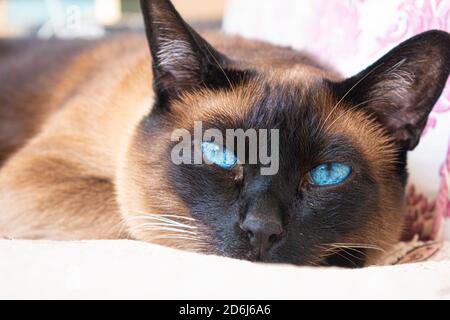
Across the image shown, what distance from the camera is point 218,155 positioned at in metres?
1.05

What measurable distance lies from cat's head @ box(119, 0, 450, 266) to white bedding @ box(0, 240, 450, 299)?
10cm

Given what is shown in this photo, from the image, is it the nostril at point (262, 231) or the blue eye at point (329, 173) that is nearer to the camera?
the nostril at point (262, 231)

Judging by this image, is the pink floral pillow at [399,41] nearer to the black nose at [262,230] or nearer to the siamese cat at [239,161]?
the siamese cat at [239,161]

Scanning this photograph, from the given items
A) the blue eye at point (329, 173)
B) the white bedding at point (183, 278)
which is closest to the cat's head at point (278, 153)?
the blue eye at point (329, 173)

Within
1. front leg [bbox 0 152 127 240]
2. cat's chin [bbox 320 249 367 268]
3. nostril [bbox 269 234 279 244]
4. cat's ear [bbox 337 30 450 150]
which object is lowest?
front leg [bbox 0 152 127 240]

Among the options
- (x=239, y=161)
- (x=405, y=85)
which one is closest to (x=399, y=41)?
(x=405, y=85)

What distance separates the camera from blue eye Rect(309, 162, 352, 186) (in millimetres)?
1045

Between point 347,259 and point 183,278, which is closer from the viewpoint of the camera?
point 183,278

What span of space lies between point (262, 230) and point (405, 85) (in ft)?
1.43

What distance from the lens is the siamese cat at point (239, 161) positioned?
1.02 metres

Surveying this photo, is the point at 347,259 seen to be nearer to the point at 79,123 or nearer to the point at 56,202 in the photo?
the point at 56,202

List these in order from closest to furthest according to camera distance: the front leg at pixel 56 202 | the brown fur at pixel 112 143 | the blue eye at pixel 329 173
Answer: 1. the blue eye at pixel 329 173
2. the brown fur at pixel 112 143
3. the front leg at pixel 56 202

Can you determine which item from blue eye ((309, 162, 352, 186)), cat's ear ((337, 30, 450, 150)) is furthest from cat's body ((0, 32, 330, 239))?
blue eye ((309, 162, 352, 186))

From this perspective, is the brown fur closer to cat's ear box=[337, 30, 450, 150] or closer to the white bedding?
cat's ear box=[337, 30, 450, 150]
